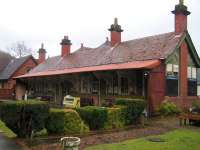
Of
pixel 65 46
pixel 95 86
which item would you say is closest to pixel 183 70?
pixel 95 86

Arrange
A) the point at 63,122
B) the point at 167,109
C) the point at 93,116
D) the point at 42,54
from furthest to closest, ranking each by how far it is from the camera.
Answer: the point at 42,54 → the point at 167,109 → the point at 93,116 → the point at 63,122

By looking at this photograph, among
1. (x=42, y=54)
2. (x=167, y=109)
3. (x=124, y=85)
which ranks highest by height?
(x=42, y=54)

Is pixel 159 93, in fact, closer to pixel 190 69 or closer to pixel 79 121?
pixel 190 69

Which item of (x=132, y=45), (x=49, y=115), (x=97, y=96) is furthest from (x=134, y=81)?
(x=49, y=115)

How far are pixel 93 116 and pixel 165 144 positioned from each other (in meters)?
4.15

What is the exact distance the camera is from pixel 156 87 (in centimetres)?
2111

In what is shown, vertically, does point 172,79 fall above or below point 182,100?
above

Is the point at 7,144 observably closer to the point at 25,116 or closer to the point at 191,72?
the point at 25,116

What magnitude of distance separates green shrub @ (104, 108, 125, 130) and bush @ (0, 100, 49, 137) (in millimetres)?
3854

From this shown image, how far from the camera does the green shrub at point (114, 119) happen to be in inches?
597

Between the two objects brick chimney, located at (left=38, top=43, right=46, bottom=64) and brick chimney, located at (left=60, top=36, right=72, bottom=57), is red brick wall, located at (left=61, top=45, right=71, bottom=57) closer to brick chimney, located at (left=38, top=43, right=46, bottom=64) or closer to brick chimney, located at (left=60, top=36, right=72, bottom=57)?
brick chimney, located at (left=60, top=36, right=72, bottom=57)

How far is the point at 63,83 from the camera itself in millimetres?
30766

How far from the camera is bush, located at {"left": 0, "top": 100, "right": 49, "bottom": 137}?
464 inches

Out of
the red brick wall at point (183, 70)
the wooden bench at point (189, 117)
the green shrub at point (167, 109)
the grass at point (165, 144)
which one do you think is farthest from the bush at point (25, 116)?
the red brick wall at point (183, 70)
